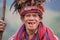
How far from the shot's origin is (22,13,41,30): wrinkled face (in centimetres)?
251

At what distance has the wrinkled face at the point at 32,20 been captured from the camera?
98.9 inches

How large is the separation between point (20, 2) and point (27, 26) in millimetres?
185

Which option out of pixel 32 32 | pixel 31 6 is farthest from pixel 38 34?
pixel 31 6

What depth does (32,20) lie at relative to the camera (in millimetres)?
2506

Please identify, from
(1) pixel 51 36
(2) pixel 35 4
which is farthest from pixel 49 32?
(2) pixel 35 4

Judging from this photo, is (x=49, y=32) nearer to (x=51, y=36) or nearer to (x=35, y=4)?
(x=51, y=36)

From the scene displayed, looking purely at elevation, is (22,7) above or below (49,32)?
above

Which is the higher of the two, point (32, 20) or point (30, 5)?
point (30, 5)

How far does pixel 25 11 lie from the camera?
251 centimetres

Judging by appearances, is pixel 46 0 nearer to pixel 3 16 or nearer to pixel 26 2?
pixel 26 2

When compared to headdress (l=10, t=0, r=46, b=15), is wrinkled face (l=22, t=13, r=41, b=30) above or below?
below

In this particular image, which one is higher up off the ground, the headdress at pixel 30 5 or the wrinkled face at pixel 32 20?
the headdress at pixel 30 5

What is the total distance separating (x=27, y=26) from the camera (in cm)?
253

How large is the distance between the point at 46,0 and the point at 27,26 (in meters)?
0.24
